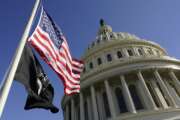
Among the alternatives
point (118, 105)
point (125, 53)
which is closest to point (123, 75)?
point (118, 105)

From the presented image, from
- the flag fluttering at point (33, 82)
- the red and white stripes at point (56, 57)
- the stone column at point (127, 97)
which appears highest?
the stone column at point (127, 97)

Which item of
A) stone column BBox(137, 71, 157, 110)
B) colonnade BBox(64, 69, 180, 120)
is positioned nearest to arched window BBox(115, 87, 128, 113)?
colonnade BBox(64, 69, 180, 120)

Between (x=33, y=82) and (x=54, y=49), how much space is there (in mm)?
2192

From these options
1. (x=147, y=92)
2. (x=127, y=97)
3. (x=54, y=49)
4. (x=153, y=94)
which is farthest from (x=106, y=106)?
(x=54, y=49)

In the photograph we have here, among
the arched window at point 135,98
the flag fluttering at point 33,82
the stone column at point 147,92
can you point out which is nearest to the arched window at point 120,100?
the arched window at point 135,98

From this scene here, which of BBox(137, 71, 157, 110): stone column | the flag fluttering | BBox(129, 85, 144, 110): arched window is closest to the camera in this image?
the flag fluttering

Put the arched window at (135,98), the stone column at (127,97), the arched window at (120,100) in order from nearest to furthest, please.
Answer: the stone column at (127,97) < the arched window at (135,98) < the arched window at (120,100)

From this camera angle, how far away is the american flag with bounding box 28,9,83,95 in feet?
27.1

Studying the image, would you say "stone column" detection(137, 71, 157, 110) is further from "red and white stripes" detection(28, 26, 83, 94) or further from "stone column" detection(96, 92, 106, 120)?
"red and white stripes" detection(28, 26, 83, 94)

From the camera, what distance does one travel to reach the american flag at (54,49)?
27.1 ft

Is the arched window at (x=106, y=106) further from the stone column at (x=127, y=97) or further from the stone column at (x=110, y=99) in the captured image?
the stone column at (x=127, y=97)

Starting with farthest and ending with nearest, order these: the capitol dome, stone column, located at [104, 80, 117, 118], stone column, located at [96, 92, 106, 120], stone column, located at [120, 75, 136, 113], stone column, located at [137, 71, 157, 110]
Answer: stone column, located at [96, 92, 106, 120], the capitol dome, stone column, located at [104, 80, 117, 118], stone column, located at [137, 71, 157, 110], stone column, located at [120, 75, 136, 113]

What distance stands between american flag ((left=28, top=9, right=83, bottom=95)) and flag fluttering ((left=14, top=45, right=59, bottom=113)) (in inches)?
18.3

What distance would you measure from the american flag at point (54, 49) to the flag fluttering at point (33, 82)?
465 mm
